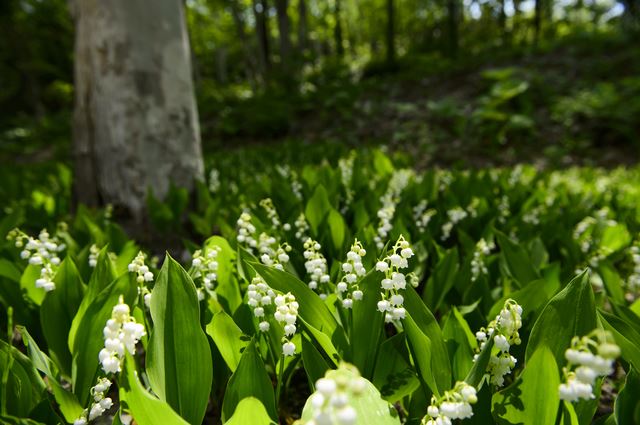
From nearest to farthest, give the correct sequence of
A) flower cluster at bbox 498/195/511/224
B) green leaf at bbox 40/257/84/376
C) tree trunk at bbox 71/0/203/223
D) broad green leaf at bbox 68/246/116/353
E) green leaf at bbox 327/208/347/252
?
broad green leaf at bbox 68/246/116/353, green leaf at bbox 40/257/84/376, green leaf at bbox 327/208/347/252, flower cluster at bbox 498/195/511/224, tree trunk at bbox 71/0/203/223

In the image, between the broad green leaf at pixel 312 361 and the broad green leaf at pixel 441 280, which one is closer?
the broad green leaf at pixel 312 361

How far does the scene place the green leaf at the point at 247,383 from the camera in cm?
105

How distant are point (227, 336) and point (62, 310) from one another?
0.73m

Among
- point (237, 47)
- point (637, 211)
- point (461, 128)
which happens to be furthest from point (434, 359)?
point (237, 47)

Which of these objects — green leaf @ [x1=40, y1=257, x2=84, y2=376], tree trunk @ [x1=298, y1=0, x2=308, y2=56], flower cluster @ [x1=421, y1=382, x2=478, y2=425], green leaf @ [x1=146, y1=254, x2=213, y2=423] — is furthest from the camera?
tree trunk @ [x1=298, y1=0, x2=308, y2=56]

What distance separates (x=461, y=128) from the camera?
8867 mm

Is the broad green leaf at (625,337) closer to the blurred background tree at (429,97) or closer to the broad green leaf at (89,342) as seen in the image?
the broad green leaf at (89,342)

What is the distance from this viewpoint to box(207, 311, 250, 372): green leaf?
119 centimetres

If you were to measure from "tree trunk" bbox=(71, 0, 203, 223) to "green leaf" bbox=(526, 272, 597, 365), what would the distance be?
3105 millimetres

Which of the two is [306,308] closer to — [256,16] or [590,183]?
[590,183]

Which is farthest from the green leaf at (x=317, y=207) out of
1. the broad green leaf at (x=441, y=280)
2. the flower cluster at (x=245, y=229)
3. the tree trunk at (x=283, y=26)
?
the tree trunk at (x=283, y=26)

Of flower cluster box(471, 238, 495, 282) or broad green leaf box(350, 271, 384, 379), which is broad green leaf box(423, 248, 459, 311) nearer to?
flower cluster box(471, 238, 495, 282)

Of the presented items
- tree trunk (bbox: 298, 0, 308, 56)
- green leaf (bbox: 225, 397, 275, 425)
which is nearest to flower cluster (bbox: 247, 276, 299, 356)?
green leaf (bbox: 225, 397, 275, 425)

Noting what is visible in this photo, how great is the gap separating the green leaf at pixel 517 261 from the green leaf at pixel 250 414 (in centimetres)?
130
